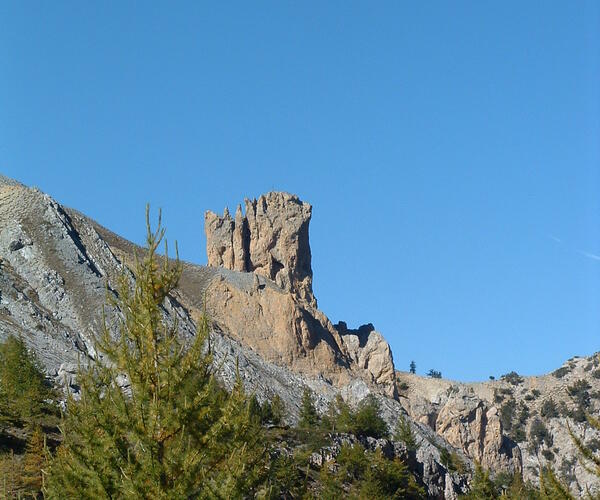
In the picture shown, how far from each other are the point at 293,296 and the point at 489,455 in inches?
1261

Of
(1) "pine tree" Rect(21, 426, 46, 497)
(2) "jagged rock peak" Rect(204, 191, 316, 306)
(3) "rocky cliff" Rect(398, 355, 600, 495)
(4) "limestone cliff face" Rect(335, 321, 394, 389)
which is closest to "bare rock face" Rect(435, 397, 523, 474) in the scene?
(3) "rocky cliff" Rect(398, 355, 600, 495)

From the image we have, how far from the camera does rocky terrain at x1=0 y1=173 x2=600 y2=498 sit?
96.7 metres

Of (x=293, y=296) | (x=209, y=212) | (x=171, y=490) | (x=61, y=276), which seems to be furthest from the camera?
(x=209, y=212)

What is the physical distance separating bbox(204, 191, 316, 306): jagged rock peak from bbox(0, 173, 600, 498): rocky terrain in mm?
181

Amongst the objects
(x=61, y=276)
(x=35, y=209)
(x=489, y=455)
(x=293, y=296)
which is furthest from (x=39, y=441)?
(x=489, y=455)

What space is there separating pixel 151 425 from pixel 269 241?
4548 inches

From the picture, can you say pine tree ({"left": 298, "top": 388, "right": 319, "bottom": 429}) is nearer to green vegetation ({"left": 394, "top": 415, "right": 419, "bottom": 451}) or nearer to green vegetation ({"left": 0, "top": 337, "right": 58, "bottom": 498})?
green vegetation ({"left": 394, "top": 415, "right": 419, "bottom": 451})

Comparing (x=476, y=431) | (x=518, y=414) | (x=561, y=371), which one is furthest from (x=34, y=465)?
(x=561, y=371)

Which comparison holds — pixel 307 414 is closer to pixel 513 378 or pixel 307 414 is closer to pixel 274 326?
pixel 274 326

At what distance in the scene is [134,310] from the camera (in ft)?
59.7

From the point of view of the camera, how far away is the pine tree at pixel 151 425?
53.4 feet

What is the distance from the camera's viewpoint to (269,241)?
433 feet

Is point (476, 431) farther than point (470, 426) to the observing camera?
Yes

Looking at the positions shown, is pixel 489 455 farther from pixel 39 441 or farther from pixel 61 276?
pixel 39 441
